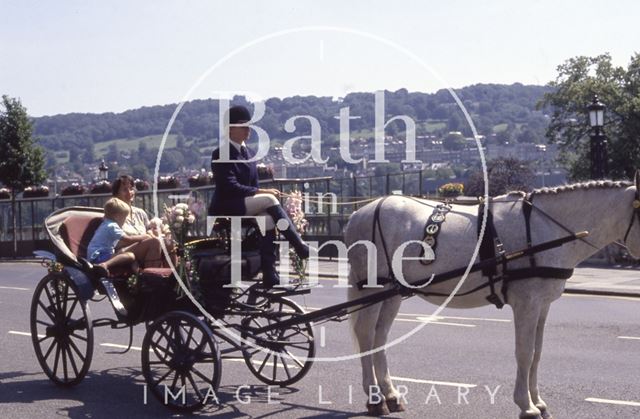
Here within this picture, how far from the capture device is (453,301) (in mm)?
8141

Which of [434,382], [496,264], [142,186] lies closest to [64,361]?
[434,382]

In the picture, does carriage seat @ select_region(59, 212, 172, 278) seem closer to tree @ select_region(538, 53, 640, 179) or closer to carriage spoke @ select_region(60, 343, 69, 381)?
carriage spoke @ select_region(60, 343, 69, 381)

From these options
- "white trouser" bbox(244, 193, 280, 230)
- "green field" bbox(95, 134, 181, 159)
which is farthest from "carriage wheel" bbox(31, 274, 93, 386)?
"green field" bbox(95, 134, 181, 159)

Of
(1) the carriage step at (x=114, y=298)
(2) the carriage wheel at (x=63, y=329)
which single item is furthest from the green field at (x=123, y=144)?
(1) the carriage step at (x=114, y=298)

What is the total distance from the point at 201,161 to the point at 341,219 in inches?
758

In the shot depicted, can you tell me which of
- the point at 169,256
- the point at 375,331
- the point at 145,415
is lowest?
the point at 145,415

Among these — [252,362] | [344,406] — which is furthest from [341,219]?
[344,406]

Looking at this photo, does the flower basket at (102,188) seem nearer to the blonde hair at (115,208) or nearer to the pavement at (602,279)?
the pavement at (602,279)

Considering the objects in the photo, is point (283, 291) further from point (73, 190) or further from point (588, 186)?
point (73, 190)

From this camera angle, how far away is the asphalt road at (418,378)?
8.33 m

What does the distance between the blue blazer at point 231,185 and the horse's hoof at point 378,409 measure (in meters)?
2.09

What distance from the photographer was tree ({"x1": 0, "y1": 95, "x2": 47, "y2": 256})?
127ft

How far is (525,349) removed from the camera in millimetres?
7492

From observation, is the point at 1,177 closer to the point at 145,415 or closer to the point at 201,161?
the point at 201,161
